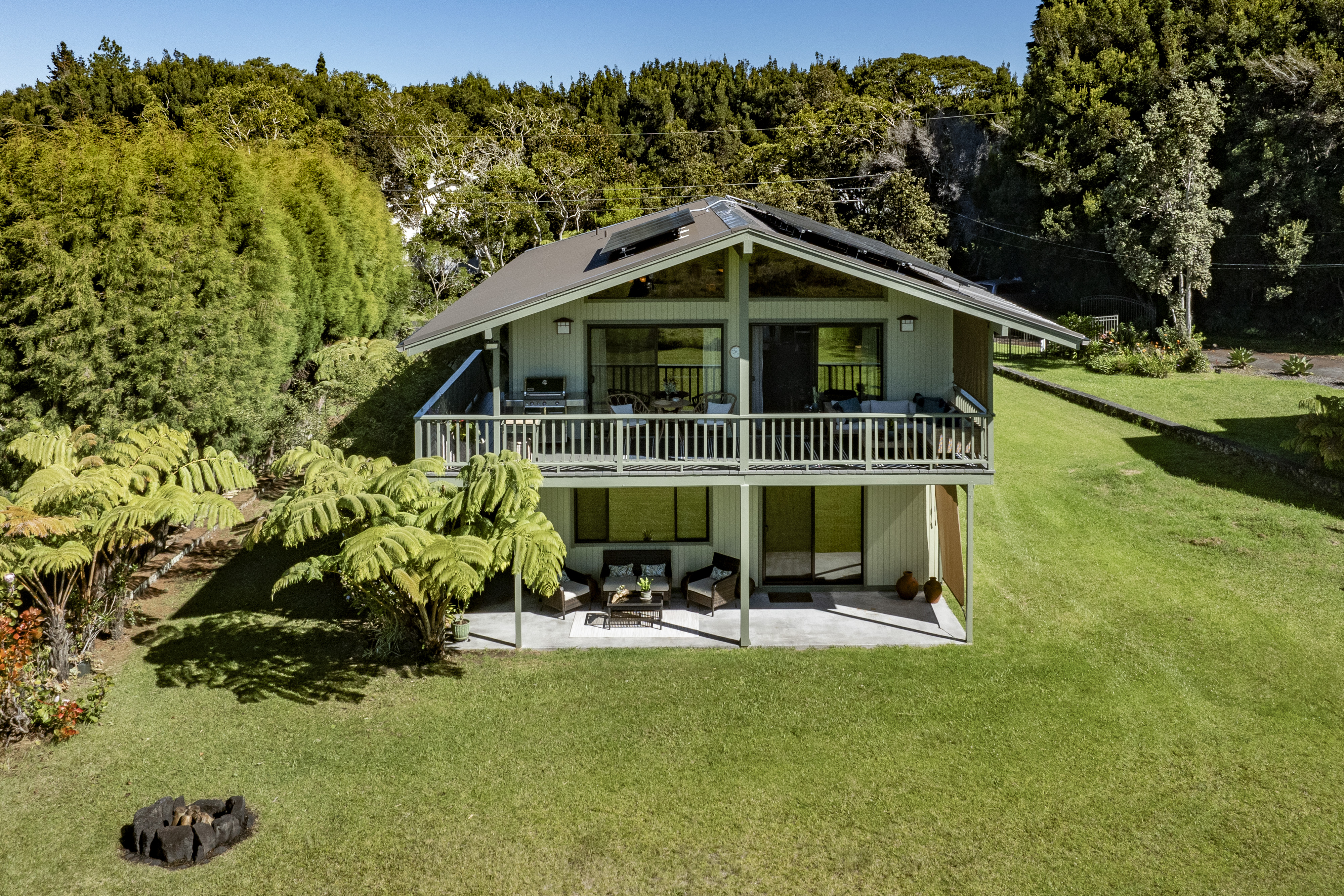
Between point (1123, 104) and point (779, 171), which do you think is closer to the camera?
point (1123, 104)

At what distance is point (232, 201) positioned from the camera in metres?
20.2

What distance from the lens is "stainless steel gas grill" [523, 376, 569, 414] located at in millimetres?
16250

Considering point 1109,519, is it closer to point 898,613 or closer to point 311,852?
point 898,613

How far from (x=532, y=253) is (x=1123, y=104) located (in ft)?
98.4

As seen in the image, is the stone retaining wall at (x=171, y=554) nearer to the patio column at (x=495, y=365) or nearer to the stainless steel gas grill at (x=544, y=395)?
the patio column at (x=495, y=365)

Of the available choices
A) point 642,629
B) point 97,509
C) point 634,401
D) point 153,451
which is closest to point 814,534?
point 642,629

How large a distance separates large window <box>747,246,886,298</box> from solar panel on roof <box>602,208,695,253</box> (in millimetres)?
1619

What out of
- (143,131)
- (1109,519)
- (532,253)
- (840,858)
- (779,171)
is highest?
(779,171)

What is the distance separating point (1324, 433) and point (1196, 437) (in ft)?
12.1

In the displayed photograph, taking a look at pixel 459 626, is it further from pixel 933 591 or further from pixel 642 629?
pixel 933 591

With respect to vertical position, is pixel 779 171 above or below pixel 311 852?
above

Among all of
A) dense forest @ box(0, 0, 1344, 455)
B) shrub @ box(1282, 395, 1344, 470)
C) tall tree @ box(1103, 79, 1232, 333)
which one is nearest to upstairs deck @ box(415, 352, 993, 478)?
dense forest @ box(0, 0, 1344, 455)

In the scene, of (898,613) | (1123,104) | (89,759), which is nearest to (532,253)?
(898,613)

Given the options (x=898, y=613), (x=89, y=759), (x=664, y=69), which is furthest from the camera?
(x=664, y=69)
